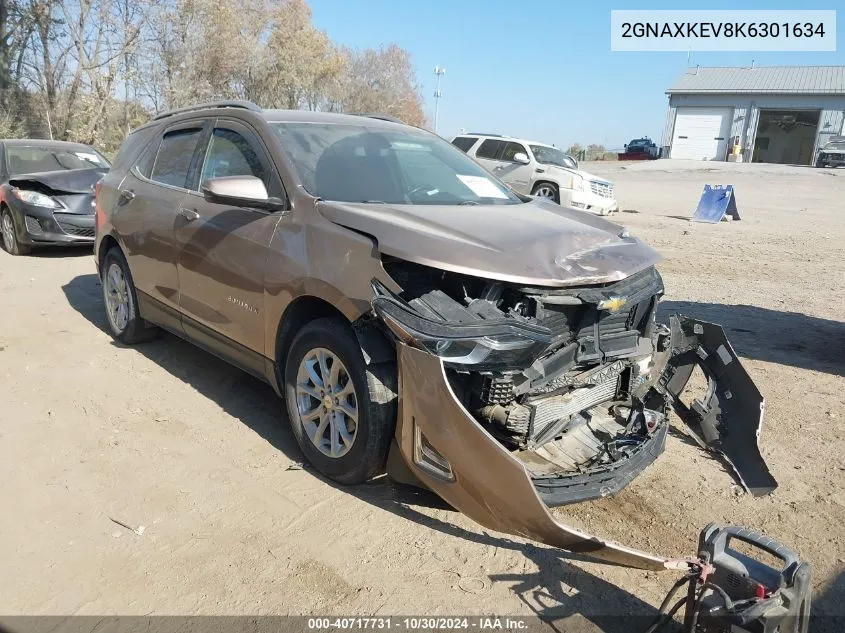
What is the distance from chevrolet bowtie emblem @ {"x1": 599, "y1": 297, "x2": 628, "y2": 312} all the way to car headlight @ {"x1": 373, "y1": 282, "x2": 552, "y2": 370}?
1.46 ft

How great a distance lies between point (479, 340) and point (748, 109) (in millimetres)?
49677

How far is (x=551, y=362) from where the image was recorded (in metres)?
3.10

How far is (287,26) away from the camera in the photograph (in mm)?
37688

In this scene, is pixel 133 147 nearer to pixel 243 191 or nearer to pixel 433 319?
pixel 243 191

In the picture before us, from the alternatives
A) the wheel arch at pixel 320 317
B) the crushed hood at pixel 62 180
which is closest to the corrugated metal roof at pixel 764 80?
the crushed hood at pixel 62 180

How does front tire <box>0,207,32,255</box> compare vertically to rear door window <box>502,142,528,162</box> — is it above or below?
below

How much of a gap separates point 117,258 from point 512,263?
4031 millimetres

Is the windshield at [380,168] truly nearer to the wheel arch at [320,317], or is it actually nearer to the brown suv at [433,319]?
the brown suv at [433,319]

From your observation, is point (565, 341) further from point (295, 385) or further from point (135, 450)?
point (135, 450)

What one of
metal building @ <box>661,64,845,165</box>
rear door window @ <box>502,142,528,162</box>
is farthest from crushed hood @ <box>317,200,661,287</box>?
metal building @ <box>661,64,845,165</box>

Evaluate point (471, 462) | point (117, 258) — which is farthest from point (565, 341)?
point (117, 258)

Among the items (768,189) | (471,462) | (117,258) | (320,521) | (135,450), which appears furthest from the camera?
(768,189)

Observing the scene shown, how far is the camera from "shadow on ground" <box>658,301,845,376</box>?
18.7ft

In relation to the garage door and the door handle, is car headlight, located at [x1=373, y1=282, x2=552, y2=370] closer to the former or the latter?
the door handle
